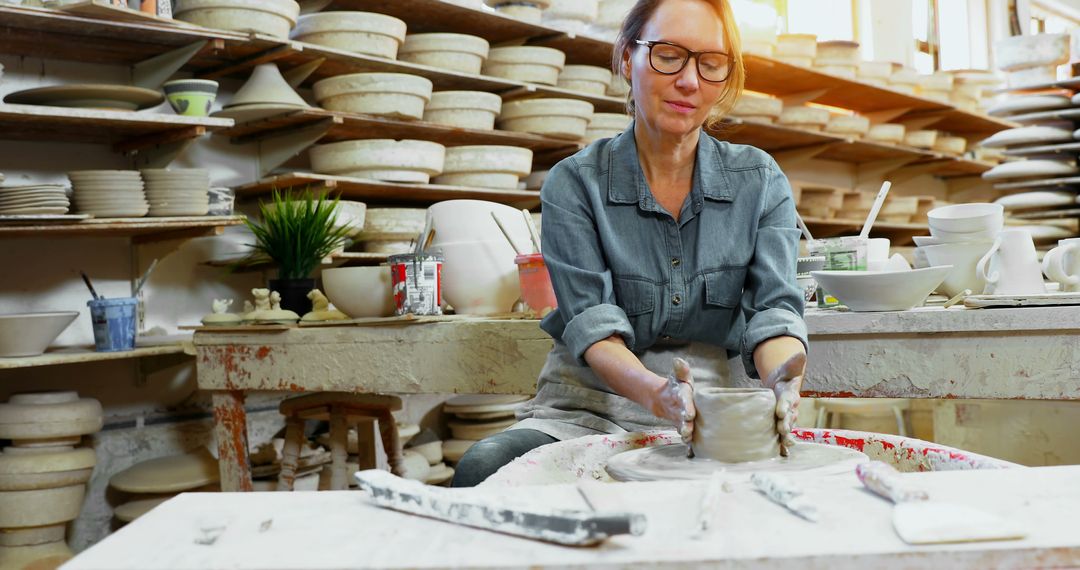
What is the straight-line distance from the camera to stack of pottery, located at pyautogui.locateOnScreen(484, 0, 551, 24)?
14.7ft

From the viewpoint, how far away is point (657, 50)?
1.76 metres

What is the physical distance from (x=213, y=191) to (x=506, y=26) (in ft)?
5.61

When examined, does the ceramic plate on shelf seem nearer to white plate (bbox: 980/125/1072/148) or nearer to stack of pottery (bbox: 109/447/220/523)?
stack of pottery (bbox: 109/447/220/523)

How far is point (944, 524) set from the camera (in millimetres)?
803

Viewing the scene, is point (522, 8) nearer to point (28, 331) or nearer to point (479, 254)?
point (479, 254)

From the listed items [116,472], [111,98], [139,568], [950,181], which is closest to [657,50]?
[139,568]

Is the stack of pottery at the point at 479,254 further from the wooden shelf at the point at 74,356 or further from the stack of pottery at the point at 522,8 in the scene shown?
the stack of pottery at the point at 522,8

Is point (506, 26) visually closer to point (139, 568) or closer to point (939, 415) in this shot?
point (939, 415)

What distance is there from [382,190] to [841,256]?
2142 mm

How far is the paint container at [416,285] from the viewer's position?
8.40 feet

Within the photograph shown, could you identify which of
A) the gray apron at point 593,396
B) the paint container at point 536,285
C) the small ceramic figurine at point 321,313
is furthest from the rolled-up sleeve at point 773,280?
the small ceramic figurine at point 321,313

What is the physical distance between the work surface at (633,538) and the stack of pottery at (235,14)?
281 cm

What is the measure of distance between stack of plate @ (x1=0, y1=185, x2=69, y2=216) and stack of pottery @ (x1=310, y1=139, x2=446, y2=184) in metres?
1.11

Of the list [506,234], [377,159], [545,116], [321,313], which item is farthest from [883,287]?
[545,116]
